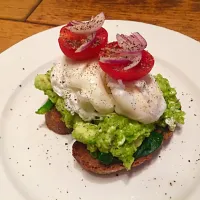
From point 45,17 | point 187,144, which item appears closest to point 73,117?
point 187,144

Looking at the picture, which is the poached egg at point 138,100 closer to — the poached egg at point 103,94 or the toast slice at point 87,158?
the poached egg at point 103,94

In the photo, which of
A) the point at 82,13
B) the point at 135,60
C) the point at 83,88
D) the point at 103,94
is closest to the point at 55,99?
the point at 83,88

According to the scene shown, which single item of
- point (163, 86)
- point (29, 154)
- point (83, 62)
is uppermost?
point (83, 62)

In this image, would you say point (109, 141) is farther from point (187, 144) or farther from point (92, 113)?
point (187, 144)

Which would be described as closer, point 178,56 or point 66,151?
point 66,151

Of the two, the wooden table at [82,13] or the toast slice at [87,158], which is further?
the wooden table at [82,13]

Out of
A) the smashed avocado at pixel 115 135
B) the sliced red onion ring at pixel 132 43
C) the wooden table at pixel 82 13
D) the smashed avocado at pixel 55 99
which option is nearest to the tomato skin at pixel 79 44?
the sliced red onion ring at pixel 132 43

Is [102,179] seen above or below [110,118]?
below

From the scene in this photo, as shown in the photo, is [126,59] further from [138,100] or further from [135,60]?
[138,100]
